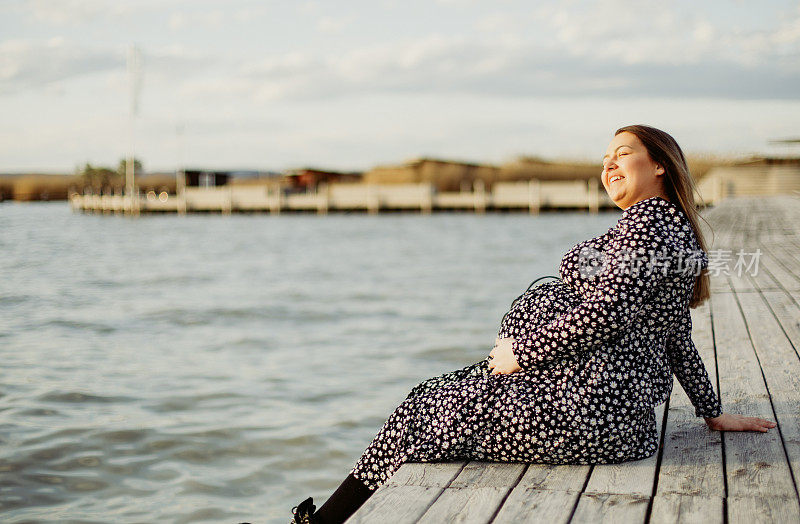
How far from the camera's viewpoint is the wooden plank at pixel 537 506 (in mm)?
2104

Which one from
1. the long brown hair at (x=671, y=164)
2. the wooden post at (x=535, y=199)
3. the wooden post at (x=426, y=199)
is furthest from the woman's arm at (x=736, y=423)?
the wooden post at (x=426, y=199)

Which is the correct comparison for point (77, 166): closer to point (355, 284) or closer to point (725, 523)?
point (355, 284)

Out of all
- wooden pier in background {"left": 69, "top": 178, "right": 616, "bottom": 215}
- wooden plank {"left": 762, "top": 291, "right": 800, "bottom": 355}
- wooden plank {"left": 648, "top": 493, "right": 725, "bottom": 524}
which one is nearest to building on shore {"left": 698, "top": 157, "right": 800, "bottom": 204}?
wooden pier in background {"left": 69, "top": 178, "right": 616, "bottom": 215}

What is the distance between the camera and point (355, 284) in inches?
619

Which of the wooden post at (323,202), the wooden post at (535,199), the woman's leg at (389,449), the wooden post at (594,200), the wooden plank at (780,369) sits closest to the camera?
the woman's leg at (389,449)

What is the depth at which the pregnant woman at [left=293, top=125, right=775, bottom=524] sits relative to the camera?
7.57 feet

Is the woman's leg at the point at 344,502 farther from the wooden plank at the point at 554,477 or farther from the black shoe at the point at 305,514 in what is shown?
the wooden plank at the point at 554,477

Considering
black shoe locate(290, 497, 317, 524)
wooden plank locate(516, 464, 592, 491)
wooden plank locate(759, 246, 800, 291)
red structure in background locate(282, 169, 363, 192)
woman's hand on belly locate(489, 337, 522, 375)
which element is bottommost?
black shoe locate(290, 497, 317, 524)

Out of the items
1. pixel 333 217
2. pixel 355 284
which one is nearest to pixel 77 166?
pixel 333 217

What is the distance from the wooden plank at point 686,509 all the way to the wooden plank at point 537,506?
207mm

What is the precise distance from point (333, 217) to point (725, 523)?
46.2 m

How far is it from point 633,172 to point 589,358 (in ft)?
1.79

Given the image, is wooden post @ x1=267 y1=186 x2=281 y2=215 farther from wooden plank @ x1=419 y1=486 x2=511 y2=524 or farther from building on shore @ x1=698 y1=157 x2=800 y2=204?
wooden plank @ x1=419 y1=486 x2=511 y2=524

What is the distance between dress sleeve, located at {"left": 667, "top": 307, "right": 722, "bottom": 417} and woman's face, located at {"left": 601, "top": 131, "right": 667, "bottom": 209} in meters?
0.39
